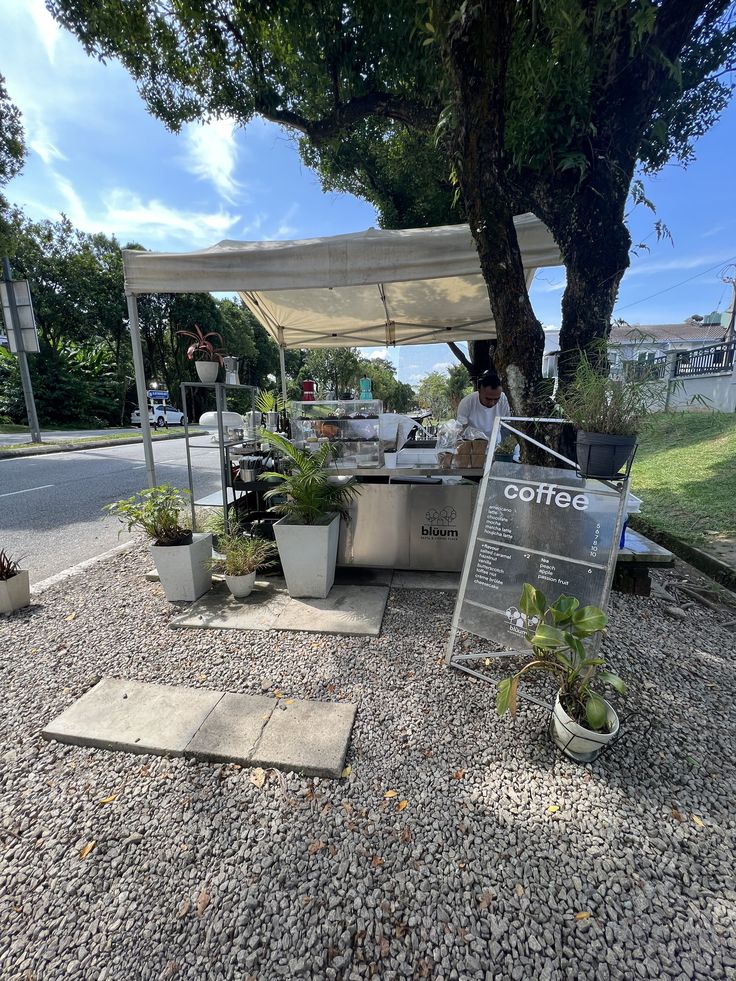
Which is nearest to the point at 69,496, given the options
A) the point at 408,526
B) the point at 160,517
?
the point at 160,517

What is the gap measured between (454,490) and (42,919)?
9.78 ft

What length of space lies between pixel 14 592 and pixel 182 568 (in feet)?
3.89

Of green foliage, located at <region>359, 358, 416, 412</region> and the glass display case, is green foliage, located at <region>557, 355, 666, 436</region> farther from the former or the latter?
green foliage, located at <region>359, 358, 416, 412</region>

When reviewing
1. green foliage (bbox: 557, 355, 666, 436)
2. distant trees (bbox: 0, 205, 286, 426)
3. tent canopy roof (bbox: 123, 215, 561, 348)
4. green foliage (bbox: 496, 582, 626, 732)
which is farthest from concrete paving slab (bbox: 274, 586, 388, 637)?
distant trees (bbox: 0, 205, 286, 426)

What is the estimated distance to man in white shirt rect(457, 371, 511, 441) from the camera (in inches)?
174

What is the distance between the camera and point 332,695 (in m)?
2.11

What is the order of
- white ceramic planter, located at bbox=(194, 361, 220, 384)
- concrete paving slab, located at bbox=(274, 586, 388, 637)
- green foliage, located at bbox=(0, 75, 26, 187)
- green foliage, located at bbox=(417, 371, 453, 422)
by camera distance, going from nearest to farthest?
concrete paving slab, located at bbox=(274, 586, 388, 637)
white ceramic planter, located at bbox=(194, 361, 220, 384)
green foliage, located at bbox=(0, 75, 26, 187)
green foliage, located at bbox=(417, 371, 453, 422)

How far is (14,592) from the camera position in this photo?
298 centimetres

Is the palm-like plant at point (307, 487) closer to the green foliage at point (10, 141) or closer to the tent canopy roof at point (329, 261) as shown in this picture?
the tent canopy roof at point (329, 261)

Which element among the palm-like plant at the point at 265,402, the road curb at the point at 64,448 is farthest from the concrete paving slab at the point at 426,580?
the road curb at the point at 64,448

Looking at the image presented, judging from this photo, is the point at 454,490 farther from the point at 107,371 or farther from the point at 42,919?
the point at 107,371

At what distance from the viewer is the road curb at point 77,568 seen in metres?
3.44

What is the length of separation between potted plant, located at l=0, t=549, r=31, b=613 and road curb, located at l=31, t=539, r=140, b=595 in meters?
0.29

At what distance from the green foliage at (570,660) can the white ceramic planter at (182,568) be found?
7.46 feet
